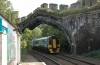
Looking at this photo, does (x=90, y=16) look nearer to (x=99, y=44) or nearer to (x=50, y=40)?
(x=99, y=44)

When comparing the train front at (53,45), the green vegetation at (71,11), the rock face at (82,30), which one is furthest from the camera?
the train front at (53,45)

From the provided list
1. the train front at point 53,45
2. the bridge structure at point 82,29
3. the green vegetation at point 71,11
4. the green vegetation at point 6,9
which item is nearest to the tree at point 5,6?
the green vegetation at point 6,9

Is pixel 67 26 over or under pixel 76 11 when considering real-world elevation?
under

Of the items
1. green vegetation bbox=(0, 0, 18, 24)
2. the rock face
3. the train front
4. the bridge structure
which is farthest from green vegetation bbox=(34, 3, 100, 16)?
green vegetation bbox=(0, 0, 18, 24)

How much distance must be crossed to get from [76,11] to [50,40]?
5.41 m

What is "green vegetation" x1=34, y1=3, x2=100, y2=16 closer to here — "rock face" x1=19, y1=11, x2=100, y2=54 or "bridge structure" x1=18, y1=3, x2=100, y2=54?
"bridge structure" x1=18, y1=3, x2=100, y2=54

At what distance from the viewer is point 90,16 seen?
26.4 meters

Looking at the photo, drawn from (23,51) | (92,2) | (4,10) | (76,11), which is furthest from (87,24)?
(4,10)

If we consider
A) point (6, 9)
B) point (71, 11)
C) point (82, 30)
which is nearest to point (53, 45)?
point (82, 30)

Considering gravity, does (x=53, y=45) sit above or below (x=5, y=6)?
below

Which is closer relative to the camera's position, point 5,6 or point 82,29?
point 82,29

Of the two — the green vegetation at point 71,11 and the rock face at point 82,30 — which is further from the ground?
the green vegetation at point 71,11

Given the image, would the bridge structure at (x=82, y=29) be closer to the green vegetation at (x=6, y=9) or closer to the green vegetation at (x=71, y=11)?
the green vegetation at (x=71, y=11)

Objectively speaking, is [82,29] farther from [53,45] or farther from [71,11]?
[53,45]
